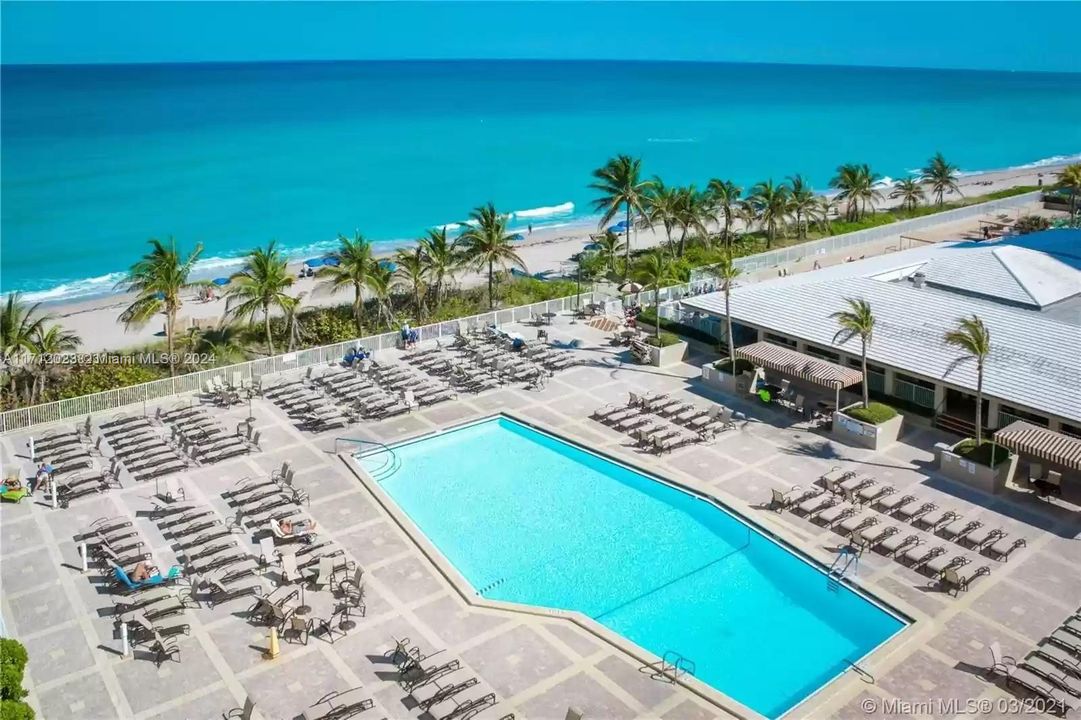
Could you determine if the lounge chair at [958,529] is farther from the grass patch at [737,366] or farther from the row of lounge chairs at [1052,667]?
the grass patch at [737,366]

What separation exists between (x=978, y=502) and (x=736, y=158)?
332ft

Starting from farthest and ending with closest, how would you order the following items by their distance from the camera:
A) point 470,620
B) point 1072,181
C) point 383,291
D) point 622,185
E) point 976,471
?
point 1072,181 → point 622,185 → point 383,291 → point 976,471 → point 470,620

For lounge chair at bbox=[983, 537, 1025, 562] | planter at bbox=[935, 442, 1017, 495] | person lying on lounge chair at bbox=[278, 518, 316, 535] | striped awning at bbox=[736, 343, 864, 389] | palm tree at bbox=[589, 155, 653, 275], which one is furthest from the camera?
palm tree at bbox=[589, 155, 653, 275]

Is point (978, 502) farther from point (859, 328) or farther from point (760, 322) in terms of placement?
point (760, 322)

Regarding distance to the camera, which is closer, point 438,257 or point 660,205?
point 438,257

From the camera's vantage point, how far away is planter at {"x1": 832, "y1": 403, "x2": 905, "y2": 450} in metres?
27.3

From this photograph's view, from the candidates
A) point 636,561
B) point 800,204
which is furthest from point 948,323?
point 800,204

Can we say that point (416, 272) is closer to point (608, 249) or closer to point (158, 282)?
point (158, 282)

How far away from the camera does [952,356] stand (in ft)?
92.6

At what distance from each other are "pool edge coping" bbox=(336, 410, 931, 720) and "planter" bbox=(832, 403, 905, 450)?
5.69m

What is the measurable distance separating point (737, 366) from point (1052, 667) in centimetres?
1562

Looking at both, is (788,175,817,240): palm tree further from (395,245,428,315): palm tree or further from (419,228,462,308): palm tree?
(395,245,428,315): palm tree

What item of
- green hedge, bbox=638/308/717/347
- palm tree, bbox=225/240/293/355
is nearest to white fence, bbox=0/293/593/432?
palm tree, bbox=225/240/293/355

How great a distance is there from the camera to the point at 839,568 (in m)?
21.3
